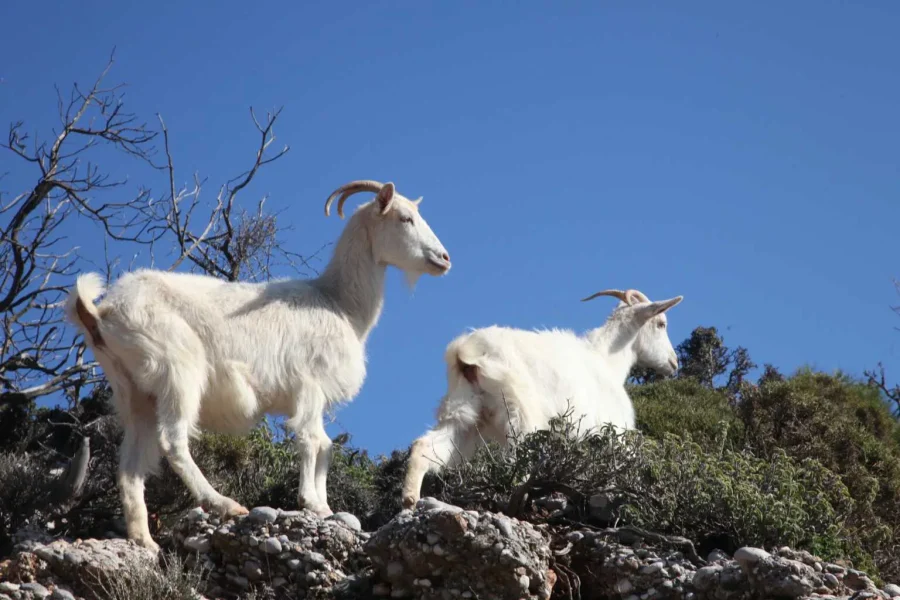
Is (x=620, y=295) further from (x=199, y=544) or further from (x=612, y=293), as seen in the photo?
(x=199, y=544)

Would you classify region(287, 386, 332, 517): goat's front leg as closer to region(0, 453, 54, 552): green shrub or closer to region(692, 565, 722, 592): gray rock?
region(0, 453, 54, 552): green shrub

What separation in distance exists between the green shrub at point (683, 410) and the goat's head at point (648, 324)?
70cm

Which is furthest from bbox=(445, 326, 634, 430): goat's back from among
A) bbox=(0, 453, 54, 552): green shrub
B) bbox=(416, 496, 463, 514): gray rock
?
bbox=(0, 453, 54, 552): green shrub

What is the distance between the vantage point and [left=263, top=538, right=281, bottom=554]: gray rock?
7156mm

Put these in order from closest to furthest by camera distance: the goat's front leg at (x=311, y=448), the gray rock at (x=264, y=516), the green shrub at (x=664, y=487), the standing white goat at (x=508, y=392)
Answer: the gray rock at (x=264, y=516), the green shrub at (x=664, y=487), the goat's front leg at (x=311, y=448), the standing white goat at (x=508, y=392)

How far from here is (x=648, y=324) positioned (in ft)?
39.2

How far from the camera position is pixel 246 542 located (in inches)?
286

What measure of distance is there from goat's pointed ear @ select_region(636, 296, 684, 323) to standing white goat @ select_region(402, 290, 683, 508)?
102 centimetres

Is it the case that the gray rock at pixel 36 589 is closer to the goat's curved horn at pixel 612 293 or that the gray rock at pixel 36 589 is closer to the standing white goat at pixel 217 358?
the standing white goat at pixel 217 358

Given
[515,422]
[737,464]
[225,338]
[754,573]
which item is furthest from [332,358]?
[754,573]

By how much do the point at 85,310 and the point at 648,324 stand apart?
5.76m

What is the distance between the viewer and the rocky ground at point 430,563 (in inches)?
261

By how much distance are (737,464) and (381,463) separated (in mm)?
3924

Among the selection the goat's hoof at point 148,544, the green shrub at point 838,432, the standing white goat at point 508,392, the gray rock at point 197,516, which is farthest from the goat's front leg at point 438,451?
the green shrub at point 838,432
